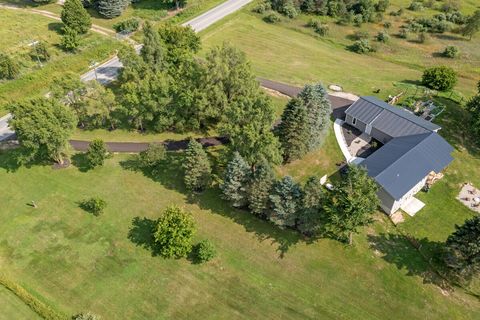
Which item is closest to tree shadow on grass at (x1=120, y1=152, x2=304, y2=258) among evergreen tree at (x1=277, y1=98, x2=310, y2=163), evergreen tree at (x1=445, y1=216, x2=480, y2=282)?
evergreen tree at (x1=277, y1=98, x2=310, y2=163)

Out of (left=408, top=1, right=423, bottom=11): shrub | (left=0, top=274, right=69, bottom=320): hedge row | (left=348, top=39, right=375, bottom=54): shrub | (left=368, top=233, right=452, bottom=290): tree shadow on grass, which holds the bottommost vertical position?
(left=0, top=274, right=69, bottom=320): hedge row

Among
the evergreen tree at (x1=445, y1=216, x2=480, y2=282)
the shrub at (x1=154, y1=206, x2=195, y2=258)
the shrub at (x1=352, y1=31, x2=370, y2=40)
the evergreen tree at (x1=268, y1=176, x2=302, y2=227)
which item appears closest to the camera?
the evergreen tree at (x1=445, y1=216, x2=480, y2=282)

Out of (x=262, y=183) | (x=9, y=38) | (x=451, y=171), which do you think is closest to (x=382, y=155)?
(x=451, y=171)

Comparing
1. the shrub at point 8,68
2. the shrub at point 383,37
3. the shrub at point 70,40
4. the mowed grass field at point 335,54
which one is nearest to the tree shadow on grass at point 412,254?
the mowed grass field at point 335,54

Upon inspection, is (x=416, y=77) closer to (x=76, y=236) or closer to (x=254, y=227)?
(x=254, y=227)

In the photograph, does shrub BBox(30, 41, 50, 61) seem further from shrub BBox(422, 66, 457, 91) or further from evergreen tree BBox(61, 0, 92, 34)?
shrub BBox(422, 66, 457, 91)

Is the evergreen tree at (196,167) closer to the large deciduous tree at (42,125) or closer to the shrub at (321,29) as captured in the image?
the large deciduous tree at (42,125)

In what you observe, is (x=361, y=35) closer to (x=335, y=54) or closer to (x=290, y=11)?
(x=335, y=54)
